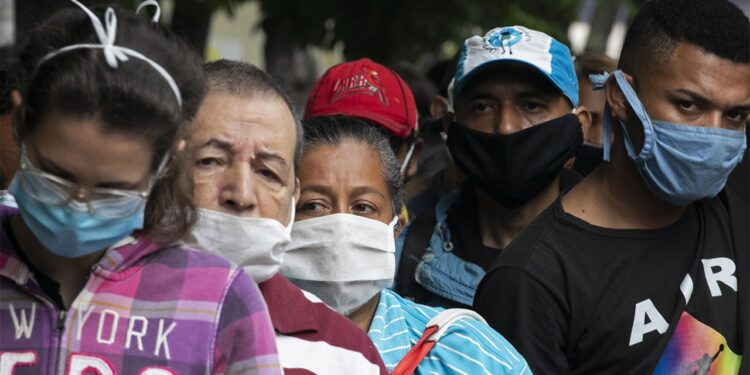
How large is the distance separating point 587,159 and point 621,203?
1.67m

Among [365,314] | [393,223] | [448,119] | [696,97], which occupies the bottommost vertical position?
[365,314]

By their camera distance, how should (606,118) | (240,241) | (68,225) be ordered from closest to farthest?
(68,225), (240,241), (606,118)

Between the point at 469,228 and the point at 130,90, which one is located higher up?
the point at 130,90

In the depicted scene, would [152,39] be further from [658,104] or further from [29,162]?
[658,104]

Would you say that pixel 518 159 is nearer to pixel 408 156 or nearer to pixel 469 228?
pixel 469 228

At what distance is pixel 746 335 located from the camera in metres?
3.81

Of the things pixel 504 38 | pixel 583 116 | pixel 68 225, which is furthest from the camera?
pixel 583 116

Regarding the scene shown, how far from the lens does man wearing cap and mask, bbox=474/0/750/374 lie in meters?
3.76

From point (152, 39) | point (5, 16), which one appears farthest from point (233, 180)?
point (5, 16)

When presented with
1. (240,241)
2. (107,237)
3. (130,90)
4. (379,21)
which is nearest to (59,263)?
(107,237)

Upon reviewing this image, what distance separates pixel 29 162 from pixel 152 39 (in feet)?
1.26

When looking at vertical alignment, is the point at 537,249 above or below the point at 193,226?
below

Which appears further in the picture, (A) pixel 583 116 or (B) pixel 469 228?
(A) pixel 583 116

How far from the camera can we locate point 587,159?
568 centimetres
